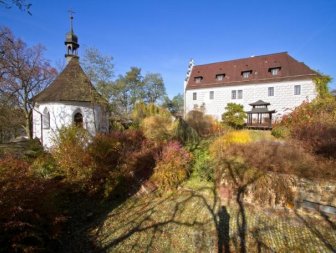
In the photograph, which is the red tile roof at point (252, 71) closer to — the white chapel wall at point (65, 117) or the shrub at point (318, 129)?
the shrub at point (318, 129)

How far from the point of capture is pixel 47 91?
57.0ft

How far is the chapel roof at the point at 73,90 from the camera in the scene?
16.2 meters

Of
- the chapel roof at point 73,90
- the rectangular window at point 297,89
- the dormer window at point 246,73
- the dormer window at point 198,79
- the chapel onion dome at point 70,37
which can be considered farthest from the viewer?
the dormer window at point 198,79

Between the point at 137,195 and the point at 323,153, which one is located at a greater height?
the point at 323,153

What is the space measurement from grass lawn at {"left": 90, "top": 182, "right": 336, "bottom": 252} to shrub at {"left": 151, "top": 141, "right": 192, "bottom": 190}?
1.14 meters

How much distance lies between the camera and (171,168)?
29.7 feet

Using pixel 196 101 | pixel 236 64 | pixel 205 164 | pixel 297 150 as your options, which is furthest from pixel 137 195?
pixel 236 64

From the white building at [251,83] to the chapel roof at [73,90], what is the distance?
17947 millimetres

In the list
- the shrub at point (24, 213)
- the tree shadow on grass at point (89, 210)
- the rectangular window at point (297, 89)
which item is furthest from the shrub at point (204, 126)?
the rectangular window at point (297, 89)

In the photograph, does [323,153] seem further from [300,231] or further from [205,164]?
[205,164]

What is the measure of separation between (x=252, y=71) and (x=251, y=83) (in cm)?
216

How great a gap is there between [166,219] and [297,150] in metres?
5.96

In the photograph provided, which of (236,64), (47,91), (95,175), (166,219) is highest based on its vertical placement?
(236,64)

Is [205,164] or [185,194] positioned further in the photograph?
[205,164]
